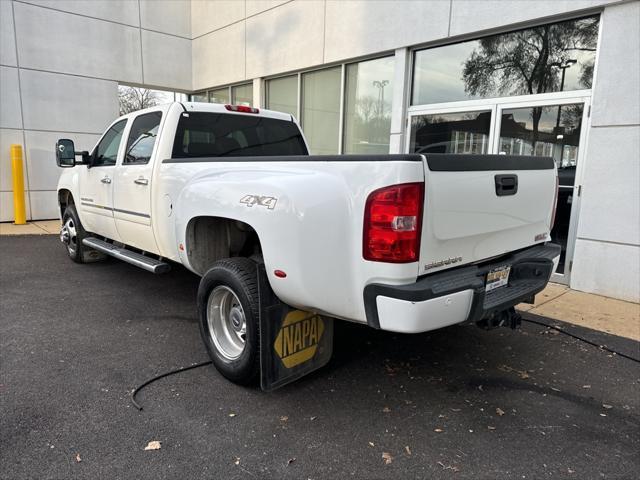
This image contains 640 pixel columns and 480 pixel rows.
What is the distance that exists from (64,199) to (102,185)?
6.97 ft

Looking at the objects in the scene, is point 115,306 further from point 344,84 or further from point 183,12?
point 183,12

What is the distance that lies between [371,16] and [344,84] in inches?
53.1

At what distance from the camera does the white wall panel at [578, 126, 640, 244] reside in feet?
17.7

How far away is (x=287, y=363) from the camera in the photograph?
123 inches

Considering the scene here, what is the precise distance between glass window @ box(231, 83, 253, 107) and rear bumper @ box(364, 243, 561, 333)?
371 inches

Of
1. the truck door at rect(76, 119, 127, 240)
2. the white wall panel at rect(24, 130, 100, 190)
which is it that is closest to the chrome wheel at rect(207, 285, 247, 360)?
the truck door at rect(76, 119, 127, 240)

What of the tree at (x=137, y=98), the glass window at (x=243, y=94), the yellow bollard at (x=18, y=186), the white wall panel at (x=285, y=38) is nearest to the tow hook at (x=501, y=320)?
the white wall panel at (x=285, y=38)

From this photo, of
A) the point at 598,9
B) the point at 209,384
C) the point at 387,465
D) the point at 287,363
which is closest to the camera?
the point at 387,465

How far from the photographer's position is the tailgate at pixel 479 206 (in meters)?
2.51

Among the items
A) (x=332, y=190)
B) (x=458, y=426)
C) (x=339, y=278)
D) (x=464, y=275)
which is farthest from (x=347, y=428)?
(x=332, y=190)

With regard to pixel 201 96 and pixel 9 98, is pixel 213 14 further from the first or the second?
pixel 9 98

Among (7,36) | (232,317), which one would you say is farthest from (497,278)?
(7,36)

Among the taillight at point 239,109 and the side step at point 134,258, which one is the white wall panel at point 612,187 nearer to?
the taillight at point 239,109

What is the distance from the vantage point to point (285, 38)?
975 centimetres
